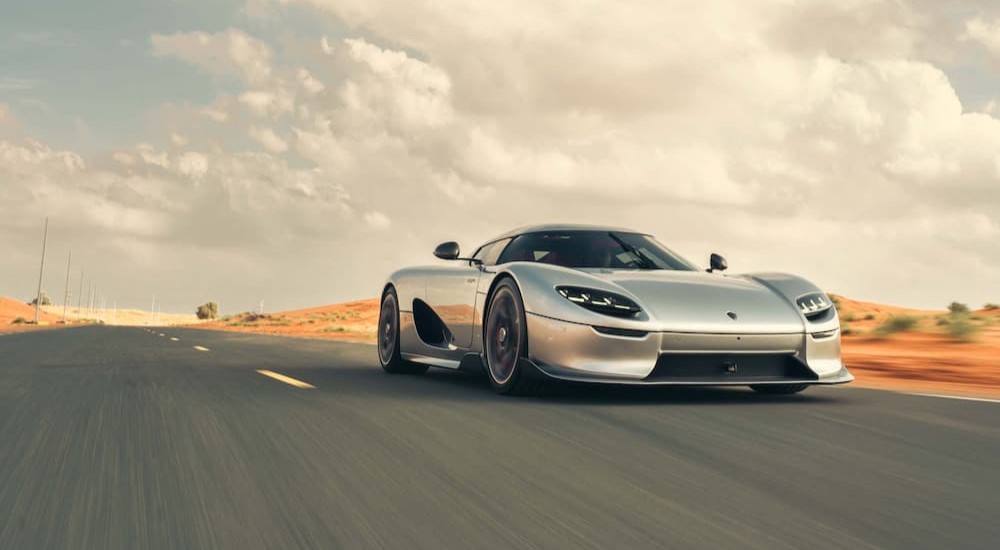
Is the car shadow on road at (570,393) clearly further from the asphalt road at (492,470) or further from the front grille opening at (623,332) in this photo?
the front grille opening at (623,332)

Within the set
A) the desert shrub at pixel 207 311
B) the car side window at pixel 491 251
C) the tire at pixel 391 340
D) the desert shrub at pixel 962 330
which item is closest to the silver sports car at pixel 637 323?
the car side window at pixel 491 251

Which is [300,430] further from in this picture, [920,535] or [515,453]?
[920,535]

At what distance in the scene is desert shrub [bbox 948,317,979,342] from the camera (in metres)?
16.7

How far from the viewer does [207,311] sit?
472ft

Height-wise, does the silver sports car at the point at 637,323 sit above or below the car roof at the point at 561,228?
below

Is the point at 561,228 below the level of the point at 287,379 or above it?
above

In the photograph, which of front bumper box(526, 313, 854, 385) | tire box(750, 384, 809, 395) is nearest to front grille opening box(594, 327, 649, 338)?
front bumper box(526, 313, 854, 385)

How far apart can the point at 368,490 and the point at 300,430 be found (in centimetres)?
169

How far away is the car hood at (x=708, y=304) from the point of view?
7.00 m

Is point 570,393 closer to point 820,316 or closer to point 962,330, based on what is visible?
point 820,316

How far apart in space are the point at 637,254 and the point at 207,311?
141329mm

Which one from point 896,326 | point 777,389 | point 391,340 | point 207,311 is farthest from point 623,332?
point 207,311

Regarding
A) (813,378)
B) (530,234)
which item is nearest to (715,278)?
(813,378)

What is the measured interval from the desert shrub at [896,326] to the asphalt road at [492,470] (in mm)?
12196
